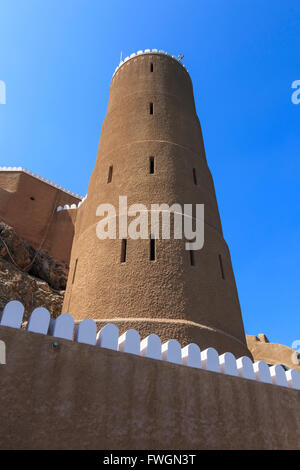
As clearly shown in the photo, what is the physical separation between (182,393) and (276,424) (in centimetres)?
139

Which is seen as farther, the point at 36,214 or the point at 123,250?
the point at 36,214

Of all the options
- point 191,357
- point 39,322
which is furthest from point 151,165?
point 39,322

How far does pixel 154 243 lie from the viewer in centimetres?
654

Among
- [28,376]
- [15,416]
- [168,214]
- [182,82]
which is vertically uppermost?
[182,82]

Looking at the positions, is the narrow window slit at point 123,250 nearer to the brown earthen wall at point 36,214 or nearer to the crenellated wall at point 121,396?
the crenellated wall at point 121,396

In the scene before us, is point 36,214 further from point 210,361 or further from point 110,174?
point 210,361

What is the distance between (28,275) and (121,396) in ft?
37.2

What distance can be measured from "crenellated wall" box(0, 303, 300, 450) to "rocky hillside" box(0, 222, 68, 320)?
9.13m

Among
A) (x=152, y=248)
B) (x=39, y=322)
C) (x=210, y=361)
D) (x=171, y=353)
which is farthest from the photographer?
(x=152, y=248)

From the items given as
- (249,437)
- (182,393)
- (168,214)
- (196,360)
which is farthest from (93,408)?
(168,214)

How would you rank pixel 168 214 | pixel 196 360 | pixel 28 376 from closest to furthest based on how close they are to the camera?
pixel 28 376, pixel 196 360, pixel 168 214

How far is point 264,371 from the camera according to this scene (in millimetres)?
4582

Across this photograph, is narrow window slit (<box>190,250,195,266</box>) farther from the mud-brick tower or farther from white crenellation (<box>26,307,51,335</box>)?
white crenellation (<box>26,307,51,335</box>)

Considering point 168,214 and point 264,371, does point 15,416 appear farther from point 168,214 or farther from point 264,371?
point 168,214
